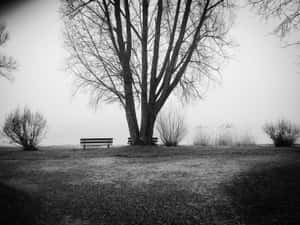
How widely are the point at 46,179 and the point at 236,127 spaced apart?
13.4 m

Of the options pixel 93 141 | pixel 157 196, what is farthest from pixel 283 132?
pixel 93 141

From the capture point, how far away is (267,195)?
3379 mm

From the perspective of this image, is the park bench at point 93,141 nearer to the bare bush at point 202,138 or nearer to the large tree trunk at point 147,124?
the large tree trunk at point 147,124

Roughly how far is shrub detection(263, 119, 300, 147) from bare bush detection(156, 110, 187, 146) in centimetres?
501

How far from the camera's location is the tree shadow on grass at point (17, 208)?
2.72 meters

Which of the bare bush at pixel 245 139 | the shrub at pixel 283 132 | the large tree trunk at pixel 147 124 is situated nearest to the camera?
the shrub at pixel 283 132

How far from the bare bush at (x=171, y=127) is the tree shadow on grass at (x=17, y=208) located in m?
9.80

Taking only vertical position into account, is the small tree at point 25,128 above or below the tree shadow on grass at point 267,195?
above

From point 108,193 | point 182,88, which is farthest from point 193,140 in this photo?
point 108,193

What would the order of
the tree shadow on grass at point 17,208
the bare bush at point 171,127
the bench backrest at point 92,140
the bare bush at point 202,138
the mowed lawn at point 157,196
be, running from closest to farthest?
the tree shadow on grass at point 17,208, the mowed lawn at point 157,196, the bench backrest at point 92,140, the bare bush at point 171,127, the bare bush at point 202,138

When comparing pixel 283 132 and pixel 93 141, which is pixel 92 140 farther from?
pixel 283 132

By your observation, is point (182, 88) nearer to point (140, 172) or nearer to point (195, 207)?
point (140, 172)

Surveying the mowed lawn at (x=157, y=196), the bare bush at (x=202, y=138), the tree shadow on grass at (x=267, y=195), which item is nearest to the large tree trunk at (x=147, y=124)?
the bare bush at (x=202, y=138)

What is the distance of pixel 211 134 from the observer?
45.3 ft
